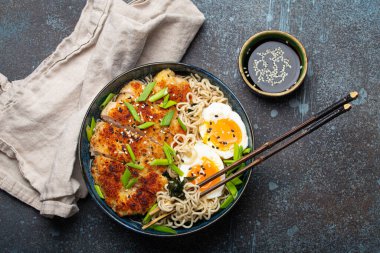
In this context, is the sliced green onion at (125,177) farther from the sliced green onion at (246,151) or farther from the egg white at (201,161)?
the sliced green onion at (246,151)

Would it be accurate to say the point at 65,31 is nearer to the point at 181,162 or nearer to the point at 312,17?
the point at 181,162

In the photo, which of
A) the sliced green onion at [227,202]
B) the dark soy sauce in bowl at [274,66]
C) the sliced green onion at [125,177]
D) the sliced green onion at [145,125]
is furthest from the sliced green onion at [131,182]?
the dark soy sauce in bowl at [274,66]

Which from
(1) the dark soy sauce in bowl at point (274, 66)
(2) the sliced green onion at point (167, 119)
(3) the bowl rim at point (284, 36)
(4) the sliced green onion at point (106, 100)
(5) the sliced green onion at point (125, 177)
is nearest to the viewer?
(5) the sliced green onion at point (125, 177)

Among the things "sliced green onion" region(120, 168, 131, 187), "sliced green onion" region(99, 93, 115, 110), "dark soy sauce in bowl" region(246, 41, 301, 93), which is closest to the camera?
"sliced green onion" region(120, 168, 131, 187)

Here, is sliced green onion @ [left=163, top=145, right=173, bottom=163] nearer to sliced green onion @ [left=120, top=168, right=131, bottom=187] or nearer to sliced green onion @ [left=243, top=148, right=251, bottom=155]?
sliced green onion @ [left=120, top=168, right=131, bottom=187]

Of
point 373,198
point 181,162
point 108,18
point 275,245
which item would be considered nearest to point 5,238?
point 181,162

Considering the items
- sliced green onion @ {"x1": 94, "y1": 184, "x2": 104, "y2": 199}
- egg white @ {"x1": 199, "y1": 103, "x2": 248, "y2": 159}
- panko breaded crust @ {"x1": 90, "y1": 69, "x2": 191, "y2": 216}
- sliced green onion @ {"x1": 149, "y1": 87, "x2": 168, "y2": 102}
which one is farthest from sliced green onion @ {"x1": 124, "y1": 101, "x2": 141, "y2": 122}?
sliced green onion @ {"x1": 94, "y1": 184, "x2": 104, "y2": 199}

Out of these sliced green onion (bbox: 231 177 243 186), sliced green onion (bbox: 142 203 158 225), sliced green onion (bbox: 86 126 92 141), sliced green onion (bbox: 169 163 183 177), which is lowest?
sliced green onion (bbox: 142 203 158 225)
